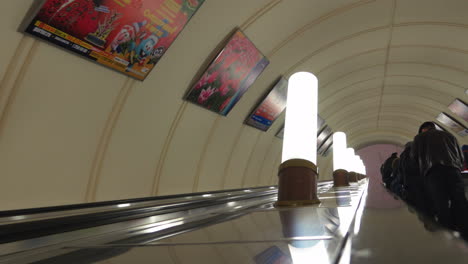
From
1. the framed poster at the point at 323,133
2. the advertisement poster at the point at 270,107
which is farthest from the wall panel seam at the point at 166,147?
the framed poster at the point at 323,133

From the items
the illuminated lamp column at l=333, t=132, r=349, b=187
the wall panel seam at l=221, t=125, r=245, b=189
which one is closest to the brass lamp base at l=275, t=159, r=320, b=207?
the illuminated lamp column at l=333, t=132, r=349, b=187

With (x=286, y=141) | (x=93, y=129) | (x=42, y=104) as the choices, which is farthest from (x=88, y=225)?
(x=93, y=129)

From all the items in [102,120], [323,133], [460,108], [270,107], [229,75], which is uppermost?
[460,108]

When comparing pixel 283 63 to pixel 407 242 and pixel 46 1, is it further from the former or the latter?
pixel 407 242

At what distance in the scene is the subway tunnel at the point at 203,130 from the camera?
34.9 inches

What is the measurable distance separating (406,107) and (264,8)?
12.6 m

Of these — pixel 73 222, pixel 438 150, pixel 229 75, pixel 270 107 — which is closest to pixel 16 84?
pixel 73 222

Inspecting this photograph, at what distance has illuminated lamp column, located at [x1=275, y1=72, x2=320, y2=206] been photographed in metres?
2.16

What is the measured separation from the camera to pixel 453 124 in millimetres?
13023

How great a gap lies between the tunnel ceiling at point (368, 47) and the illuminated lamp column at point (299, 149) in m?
3.17

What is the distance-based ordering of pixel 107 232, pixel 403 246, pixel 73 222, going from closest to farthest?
pixel 403 246 → pixel 73 222 → pixel 107 232

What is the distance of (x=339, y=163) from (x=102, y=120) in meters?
4.61

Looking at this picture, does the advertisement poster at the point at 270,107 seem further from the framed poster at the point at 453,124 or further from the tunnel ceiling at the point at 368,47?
the framed poster at the point at 453,124

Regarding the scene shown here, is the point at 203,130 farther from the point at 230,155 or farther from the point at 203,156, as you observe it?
the point at 230,155
